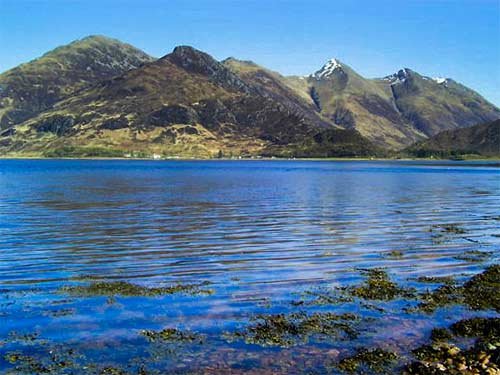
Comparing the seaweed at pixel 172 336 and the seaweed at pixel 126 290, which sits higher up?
the seaweed at pixel 126 290

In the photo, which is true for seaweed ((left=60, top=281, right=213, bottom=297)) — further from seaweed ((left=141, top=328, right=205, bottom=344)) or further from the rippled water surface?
seaweed ((left=141, top=328, right=205, bottom=344))

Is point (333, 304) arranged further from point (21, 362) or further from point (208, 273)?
point (21, 362)

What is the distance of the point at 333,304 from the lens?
27.9 meters

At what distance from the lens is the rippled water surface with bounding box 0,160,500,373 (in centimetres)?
A: 2217

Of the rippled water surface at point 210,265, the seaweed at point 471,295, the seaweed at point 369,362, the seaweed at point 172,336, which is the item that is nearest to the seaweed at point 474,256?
the rippled water surface at point 210,265

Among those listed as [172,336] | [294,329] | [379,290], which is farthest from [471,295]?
[172,336]

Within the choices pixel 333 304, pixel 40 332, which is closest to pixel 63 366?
pixel 40 332

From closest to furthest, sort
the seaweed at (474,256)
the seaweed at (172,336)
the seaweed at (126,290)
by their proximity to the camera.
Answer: the seaweed at (172,336)
the seaweed at (126,290)
the seaweed at (474,256)

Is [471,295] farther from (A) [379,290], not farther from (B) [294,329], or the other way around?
(B) [294,329]

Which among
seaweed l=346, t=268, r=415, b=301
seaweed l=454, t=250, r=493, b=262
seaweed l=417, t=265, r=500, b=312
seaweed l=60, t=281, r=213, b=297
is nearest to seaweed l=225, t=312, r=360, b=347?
seaweed l=346, t=268, r=415, b=301

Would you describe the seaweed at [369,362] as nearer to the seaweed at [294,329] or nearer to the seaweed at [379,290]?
the seaweed at [294,329]

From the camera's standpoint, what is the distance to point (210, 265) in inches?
1501

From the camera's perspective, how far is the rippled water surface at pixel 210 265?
873 inches

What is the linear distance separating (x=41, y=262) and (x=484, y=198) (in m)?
89.2
